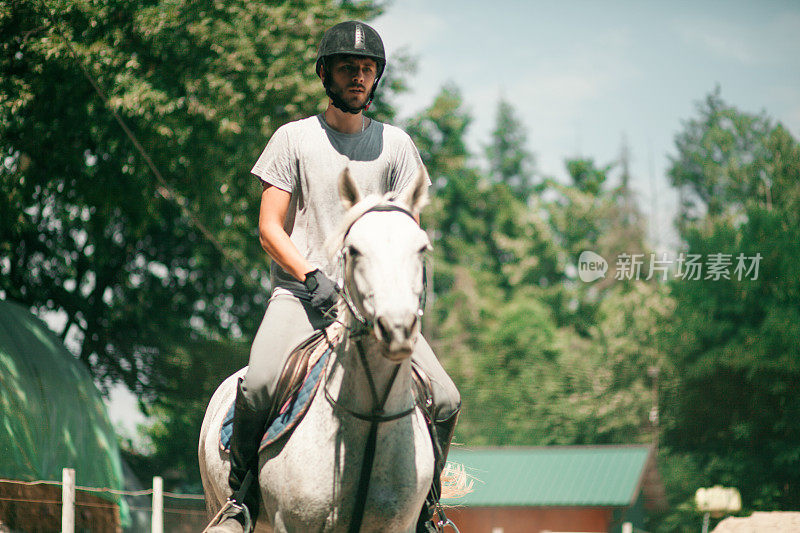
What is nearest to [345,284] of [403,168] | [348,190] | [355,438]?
[348,190]

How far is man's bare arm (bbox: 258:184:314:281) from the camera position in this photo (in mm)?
4250

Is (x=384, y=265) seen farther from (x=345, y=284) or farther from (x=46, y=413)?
(x=46, y=413)

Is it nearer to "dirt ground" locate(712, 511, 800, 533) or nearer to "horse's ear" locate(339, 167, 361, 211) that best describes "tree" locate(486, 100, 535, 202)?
"dirt ground" locate(712, 511, 800, 533)

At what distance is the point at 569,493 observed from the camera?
95.4ft

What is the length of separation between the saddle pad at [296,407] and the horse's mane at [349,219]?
65 cm

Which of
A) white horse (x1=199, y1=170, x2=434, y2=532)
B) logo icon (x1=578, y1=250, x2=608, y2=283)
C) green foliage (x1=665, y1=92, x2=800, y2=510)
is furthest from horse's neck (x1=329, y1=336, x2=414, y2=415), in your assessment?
logo icon (x1=578, y1=250, x2=608, y2=283)

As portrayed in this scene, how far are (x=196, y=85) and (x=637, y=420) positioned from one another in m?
21.5

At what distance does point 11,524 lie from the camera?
12.2 metres

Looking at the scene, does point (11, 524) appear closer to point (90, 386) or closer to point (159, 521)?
point (159, 521)

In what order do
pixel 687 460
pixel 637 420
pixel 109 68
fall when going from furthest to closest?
1. pixel 637 420
2. pixel 687 460
3. pixel 109 68

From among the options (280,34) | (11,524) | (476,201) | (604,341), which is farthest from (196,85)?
(476,201)

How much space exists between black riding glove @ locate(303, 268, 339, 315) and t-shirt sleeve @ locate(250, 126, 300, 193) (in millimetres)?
688

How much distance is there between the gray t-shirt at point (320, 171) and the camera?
15.0 ft

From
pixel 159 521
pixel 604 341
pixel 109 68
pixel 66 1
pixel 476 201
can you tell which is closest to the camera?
pixel 159 521
